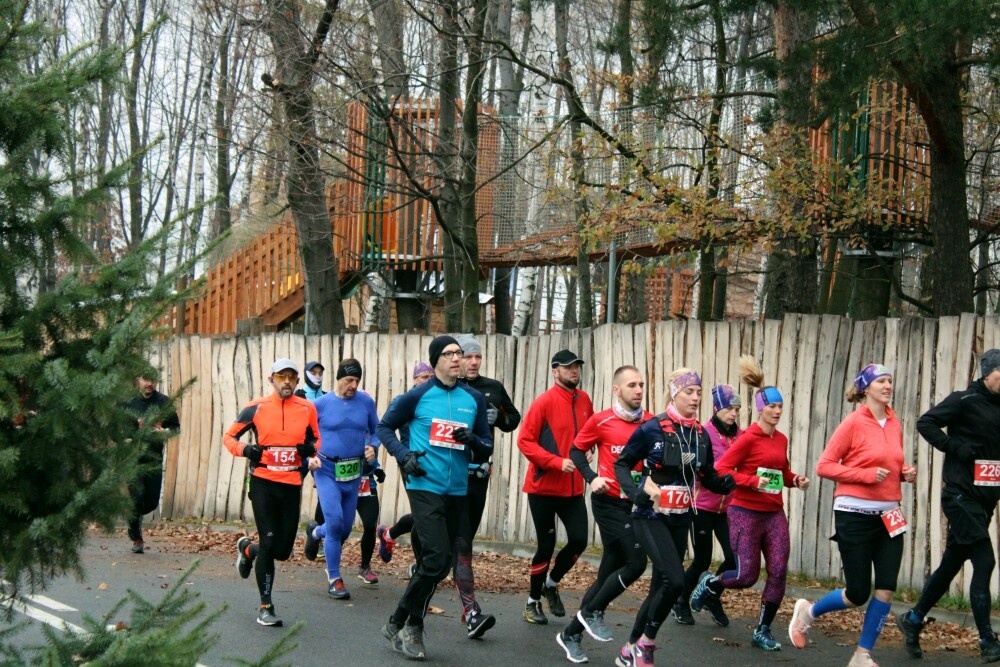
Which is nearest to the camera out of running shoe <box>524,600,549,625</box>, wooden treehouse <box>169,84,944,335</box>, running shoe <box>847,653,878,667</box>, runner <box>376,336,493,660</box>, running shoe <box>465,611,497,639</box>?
running shoe <box>847,653,878,667</box>

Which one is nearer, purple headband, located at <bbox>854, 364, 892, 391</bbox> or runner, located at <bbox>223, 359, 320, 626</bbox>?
purple headband, located at <bbox>854, 364, 892, 391</bbox>

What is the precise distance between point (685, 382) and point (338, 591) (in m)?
3.97

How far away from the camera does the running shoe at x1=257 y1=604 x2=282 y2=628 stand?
28.9 feet

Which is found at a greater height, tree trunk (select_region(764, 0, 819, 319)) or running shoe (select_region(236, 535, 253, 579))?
tree trunk (select_region(764, 0, 819, 319))

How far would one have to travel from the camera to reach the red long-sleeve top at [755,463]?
8750mm

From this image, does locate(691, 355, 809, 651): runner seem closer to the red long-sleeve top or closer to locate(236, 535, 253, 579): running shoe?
the red long-sleeve top

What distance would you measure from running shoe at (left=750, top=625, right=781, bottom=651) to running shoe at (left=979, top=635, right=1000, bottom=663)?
1.35 meters

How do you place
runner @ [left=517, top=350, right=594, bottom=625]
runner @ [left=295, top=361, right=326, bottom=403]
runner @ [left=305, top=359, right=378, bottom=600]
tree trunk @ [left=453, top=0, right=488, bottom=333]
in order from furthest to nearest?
tree trunk @ [left=453, top=0, right=488, bottom=333]
runner @ [left=295, top=361, right=326, bottom=403]
runner @ [left=305, top=359, right=378, bottom=600]
runner @ [left=517, top=350, right=594, bottom=625]

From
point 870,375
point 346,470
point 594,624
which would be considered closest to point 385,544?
point 346,470

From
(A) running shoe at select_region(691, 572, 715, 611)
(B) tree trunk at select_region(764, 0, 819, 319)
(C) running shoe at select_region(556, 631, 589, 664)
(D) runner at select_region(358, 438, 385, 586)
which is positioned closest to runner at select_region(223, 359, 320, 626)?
(D) runner at select_region(358, 438, 385, 586)

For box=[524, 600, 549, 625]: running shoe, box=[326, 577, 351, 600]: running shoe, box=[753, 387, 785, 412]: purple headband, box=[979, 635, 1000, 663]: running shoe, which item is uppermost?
box=[753, 387, 785, 412]: purple headband

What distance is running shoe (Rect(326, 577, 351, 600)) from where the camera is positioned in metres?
10.1

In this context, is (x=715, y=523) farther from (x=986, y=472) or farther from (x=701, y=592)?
(x=986, y=472)

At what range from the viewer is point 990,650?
7.83 metres
